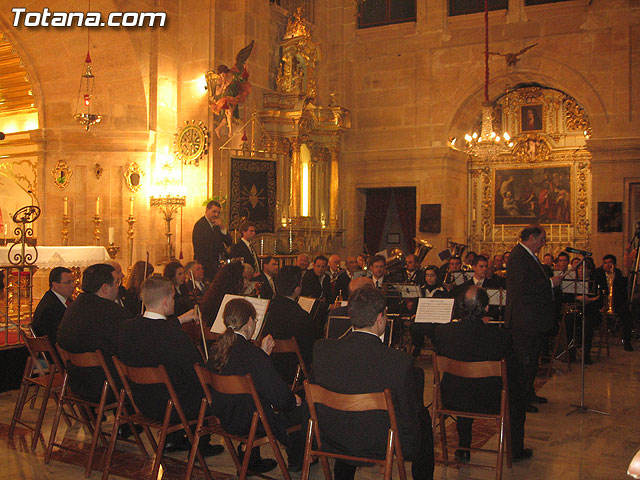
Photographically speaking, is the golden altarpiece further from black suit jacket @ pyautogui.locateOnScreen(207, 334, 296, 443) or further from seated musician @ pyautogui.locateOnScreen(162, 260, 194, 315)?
black suit jacket @ pyautogui.locateOnScreen(207, 334, 296, 443)

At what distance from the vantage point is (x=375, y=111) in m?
16.1

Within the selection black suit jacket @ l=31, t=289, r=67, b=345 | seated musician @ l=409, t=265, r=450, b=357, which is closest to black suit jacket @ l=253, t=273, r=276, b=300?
seated musician @ l=409, t=265, r=450, b=357

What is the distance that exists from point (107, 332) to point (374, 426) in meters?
2.38

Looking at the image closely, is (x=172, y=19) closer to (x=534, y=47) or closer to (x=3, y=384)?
(x=534, y=47)

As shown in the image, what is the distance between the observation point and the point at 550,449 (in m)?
5.42

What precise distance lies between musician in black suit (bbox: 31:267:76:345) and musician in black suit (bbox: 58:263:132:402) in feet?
3.35

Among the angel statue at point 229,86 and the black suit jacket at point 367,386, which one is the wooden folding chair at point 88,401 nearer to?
the black suit jacket at point 367,386

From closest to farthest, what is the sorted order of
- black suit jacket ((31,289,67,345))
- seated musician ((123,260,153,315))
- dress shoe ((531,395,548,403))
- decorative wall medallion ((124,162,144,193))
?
1. black suit jacket ((31,289,67,345))
2. dress shoe ((531,395,548,403))
3. seated musician ((123,260,153,315))
4. decorative wall medallion ((124,162,144,193))

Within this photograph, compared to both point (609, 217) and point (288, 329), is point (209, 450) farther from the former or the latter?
point (609, 217)

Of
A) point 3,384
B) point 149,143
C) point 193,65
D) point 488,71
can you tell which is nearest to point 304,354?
point 3,384

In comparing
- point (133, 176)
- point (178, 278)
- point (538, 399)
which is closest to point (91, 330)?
point (178, 278)

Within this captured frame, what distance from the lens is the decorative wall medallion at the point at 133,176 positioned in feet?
42.0

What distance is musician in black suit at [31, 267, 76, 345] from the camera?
240 inches

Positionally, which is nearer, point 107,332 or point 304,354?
point 107,332
